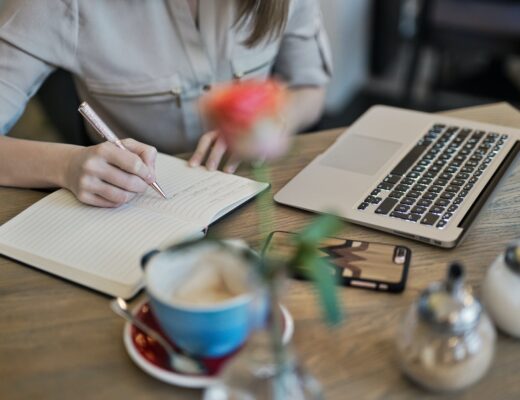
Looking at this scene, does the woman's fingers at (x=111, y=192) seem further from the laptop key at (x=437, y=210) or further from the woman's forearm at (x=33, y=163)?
the laptop key at (x=437, y=210)

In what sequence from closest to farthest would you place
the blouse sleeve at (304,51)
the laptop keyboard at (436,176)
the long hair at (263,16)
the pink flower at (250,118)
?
1. the pink flower at (250,118)
2. the laptop keyboard at (436,176)
3. the long hair at (263,16)
4. the blouse sleeve at (304,51)

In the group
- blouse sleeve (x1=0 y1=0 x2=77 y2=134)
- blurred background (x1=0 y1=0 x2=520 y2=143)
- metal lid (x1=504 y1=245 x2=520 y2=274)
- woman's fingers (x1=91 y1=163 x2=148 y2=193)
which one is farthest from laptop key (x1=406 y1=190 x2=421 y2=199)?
blurred background (x1=0 y1=0 x2=520 y2=143)

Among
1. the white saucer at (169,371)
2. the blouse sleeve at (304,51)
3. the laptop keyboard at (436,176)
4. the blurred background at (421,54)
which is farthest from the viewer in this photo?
the blurred background at (421,54)

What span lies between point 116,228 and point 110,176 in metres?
0.07

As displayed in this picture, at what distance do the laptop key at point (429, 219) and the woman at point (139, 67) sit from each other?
23 cm

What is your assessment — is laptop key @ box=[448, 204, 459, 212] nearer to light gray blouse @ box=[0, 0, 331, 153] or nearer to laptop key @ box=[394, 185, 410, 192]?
laptop key @ box=[394, 185, 410, 192]

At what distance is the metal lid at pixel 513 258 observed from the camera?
1.94 ft

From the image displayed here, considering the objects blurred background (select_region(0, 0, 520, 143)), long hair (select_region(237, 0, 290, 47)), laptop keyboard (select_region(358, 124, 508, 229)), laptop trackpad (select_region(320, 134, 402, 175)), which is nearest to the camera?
laptop keyboard (select_region(358, 124, 508, 229))

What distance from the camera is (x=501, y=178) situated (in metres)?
0.86

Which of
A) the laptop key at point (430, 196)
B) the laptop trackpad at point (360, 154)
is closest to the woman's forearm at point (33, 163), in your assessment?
the laptop trackpad at point (360, 154)

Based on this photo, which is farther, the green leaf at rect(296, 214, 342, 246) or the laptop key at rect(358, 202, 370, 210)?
the laptop key at rect(358, 202, 370, 210)

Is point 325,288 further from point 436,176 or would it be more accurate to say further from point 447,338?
point 436,176

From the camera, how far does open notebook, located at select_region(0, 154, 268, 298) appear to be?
726 millimetres

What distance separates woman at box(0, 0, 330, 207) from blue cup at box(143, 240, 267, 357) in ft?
0.87
